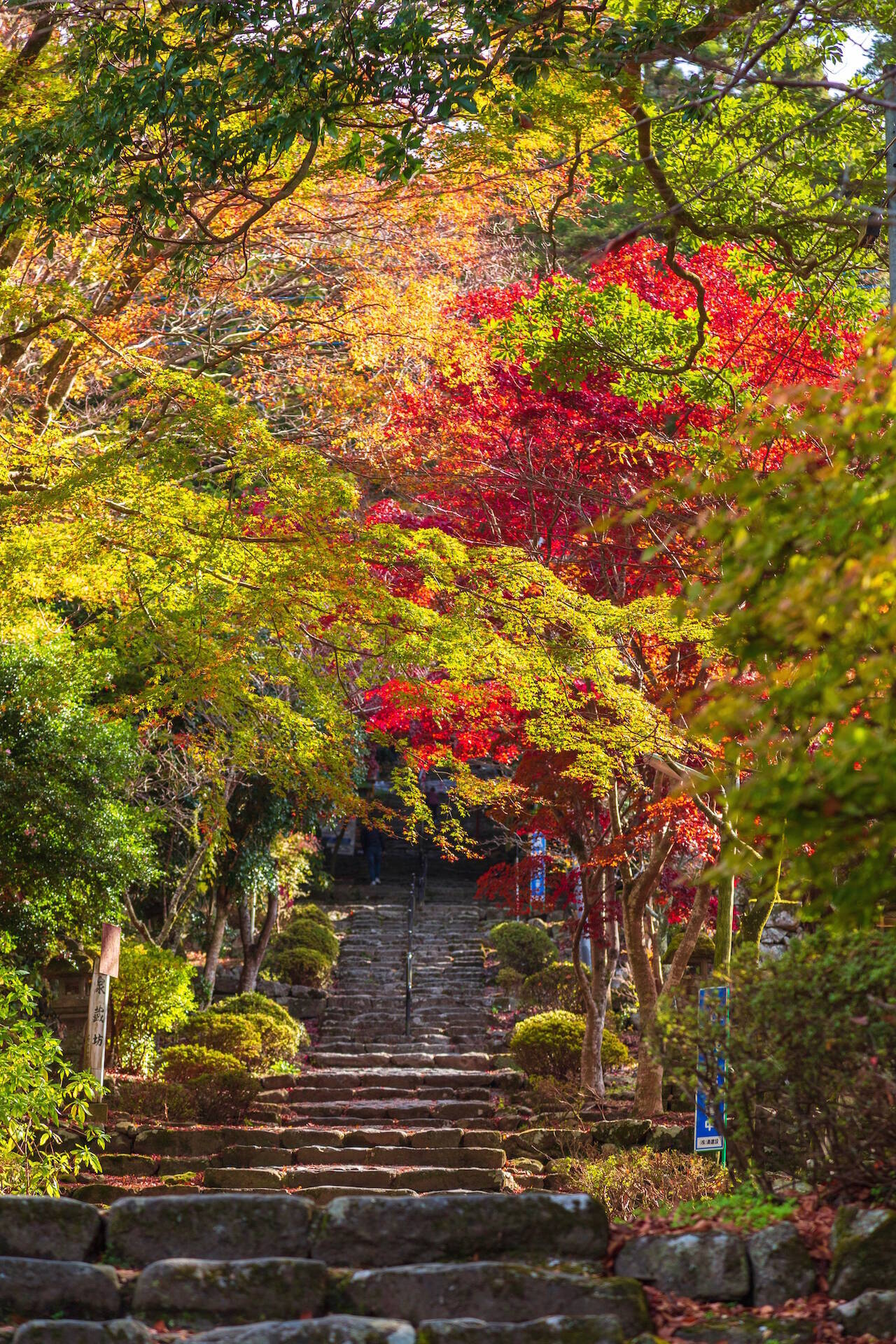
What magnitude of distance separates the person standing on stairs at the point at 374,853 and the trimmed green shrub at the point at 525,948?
321 inches

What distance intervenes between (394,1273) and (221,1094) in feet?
29.5

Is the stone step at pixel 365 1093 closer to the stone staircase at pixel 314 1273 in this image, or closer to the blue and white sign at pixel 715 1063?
the blue and white sign at pixel 715 1063

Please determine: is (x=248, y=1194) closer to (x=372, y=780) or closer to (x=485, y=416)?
(x=485, y=416)

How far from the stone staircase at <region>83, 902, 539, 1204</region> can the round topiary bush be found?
299mm

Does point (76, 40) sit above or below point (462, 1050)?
above

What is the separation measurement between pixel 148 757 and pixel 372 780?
1417 cm

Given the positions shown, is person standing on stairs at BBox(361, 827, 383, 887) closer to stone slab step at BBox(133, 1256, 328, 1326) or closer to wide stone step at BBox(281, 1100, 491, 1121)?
wide stone step at BBox(281, 1100, 491, 1121)

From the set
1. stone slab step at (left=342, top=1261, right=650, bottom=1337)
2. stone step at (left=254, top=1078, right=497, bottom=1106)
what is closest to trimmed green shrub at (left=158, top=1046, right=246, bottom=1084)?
stone step at (left=254, top=1078, right=497, bottom=1106)

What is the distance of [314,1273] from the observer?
4102mm

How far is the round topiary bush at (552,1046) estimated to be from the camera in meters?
13.9

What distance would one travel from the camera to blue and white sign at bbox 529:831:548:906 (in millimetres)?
14367

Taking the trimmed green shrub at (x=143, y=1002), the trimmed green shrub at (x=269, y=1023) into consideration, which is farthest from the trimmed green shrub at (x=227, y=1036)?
the trimmed green shrub at (x=143, y=1002)

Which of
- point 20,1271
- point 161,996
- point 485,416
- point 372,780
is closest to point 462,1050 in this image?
point 161,996

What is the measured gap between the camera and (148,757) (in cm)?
1238
